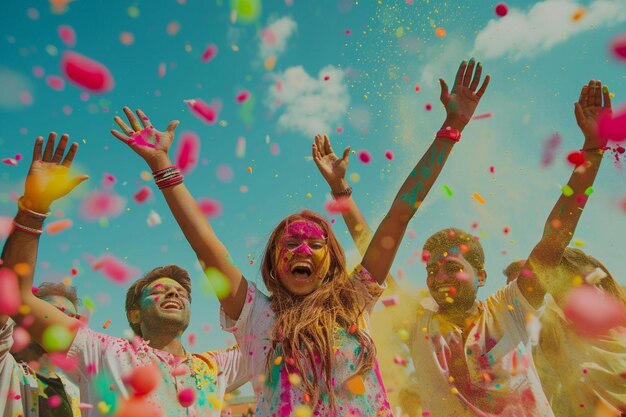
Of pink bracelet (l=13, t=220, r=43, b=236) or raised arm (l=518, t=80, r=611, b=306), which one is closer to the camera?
pink bracelet (l=13, t=220, r=43, b=236)

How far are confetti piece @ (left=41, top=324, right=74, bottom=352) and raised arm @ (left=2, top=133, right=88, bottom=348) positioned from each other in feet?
0.11

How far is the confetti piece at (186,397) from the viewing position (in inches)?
157

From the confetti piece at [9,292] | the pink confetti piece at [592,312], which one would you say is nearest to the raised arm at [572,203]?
the pink confetti piece at [592,312]

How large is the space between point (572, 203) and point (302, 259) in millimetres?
1924

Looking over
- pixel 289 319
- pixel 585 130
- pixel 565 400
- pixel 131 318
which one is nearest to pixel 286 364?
pixel 289 319

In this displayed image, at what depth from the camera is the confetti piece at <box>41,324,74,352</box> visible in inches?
131

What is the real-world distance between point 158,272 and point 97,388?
1572 mm

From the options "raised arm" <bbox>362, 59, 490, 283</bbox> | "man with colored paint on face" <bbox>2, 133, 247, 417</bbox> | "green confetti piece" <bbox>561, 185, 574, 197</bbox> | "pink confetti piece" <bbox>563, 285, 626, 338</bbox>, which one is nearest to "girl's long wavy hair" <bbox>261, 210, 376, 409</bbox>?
"raised arm" <bbox>362, 59, 490, 283</bbox>

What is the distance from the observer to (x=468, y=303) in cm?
421

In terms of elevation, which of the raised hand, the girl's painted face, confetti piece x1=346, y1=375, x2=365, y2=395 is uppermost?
the raised hand

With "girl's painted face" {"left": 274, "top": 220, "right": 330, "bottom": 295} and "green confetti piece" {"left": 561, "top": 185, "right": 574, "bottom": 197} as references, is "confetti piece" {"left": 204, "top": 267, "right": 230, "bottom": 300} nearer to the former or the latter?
"girl's painted face" {"left": 274, "top": 220, "right": 330, "bottom": 295}

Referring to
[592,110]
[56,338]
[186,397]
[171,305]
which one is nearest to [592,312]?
[592,110]

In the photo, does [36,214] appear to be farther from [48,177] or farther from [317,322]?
[317,322]

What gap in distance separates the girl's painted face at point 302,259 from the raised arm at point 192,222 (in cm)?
26
